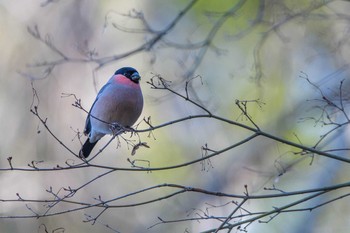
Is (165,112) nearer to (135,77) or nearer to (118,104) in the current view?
(135,77)

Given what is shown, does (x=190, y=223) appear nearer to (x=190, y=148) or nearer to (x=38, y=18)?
(x=190, y=148)

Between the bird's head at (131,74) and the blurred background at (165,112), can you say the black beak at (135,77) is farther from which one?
the blurred background at (165,112)

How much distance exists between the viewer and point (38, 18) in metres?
8.20

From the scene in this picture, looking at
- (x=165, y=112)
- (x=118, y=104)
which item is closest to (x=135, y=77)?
(x=118, y=104)

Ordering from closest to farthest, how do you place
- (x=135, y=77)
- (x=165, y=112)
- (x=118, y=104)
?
(x=118, y=104), (x=135, y=77), (x=165, y=112)

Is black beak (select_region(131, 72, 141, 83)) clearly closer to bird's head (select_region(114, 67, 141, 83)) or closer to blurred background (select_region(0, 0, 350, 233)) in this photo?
bird's head (select_region(114, 67, 141, 83))

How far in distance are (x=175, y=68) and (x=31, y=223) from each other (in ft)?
7.95

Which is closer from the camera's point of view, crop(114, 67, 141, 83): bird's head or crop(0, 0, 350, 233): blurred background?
crop(114, 67, 141, 83): bird's head

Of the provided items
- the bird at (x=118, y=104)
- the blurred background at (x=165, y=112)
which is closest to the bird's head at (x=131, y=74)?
the bird at (x=118, y=104)

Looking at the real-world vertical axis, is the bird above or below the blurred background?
below

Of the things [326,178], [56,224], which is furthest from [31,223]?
[326,178]

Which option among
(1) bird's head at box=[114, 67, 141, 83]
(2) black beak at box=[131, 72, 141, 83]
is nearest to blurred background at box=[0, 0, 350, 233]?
(1) bird's head at box=[114, 67, 141, 83]

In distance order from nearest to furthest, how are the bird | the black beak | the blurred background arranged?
the bird < the black beak < the blurred background

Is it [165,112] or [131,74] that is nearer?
[131,74]
